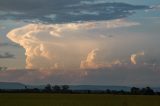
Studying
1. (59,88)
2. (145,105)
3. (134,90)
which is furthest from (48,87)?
(145,105)

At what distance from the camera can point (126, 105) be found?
165 feet

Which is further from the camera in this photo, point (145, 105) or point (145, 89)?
point (145, 89)

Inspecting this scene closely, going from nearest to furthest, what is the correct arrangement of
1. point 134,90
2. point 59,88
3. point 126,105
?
point 126,105 → point 134,90 → point 59,88

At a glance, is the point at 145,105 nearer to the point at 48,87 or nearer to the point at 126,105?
the point at 126,105

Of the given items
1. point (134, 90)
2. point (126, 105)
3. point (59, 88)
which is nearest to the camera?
point (126, 105)

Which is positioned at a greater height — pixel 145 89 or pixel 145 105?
pixel 145 89

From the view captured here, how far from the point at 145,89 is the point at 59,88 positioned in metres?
37.6

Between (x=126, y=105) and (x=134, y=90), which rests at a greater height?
(x=134, y=90)

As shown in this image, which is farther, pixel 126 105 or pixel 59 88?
pixel 59 88

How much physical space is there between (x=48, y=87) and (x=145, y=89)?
4435cm

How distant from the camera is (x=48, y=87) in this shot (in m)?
168

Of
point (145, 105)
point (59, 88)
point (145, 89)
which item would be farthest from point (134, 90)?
point (145, 105)

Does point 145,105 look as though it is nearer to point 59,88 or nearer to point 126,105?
point 126,105

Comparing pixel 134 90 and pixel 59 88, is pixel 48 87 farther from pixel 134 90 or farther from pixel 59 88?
pixel 134 90
